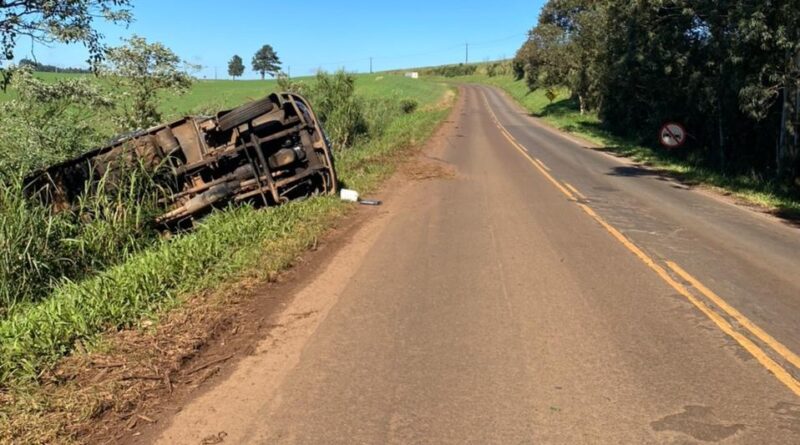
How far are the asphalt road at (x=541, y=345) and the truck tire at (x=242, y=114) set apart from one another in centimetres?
305

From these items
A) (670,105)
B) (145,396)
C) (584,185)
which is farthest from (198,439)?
(670,105)

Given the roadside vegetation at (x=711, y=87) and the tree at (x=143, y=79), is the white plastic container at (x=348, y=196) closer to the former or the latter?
the roadside vegetation at (x=711, y=87)

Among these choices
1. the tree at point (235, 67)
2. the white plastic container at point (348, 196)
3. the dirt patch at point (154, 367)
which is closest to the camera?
the dirt patch at point (154, 367)

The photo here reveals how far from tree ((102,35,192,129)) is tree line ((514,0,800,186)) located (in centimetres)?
1749

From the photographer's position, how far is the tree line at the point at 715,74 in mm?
15000

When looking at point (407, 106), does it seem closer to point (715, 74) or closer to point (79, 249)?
point (715, 74)

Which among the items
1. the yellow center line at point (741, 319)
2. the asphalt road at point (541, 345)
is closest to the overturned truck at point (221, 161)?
the asphalt road at point (541, 345)

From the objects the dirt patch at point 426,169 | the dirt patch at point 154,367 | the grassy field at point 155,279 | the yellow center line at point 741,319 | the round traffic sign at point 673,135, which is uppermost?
the round traffic sign at point 673,135

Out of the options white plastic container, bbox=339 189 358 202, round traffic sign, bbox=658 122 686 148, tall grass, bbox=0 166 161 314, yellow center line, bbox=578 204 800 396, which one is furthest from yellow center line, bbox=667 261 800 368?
round traffic sign, bbox=658 122 686 148

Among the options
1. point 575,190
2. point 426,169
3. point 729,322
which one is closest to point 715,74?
point 575,190

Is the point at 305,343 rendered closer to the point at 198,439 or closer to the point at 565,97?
the point at 198,439

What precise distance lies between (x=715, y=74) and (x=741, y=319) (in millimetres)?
14582

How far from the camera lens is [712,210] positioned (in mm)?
12797

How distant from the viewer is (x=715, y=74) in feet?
59.5
